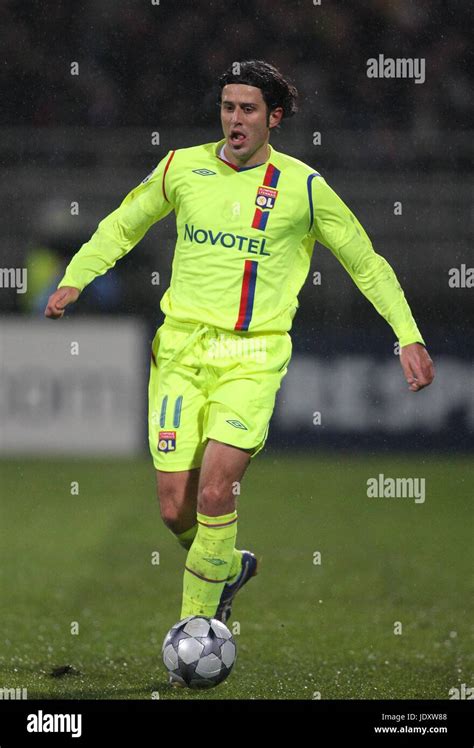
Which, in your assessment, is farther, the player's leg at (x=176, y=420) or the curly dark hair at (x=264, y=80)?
the player's leg at (x=176, y=420)

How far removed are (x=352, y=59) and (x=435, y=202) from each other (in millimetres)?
1361

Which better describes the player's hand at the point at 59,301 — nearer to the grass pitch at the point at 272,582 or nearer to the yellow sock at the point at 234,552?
the yellow sock at the point at 234,552

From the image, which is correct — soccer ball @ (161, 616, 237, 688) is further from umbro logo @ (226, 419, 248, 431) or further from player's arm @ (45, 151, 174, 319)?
player's arm @ (45, 151, 174, 319)

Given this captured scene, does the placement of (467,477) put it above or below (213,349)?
below

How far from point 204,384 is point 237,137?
0.97 meters

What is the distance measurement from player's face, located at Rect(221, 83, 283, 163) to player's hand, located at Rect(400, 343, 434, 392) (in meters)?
0.99

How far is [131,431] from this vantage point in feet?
34.2

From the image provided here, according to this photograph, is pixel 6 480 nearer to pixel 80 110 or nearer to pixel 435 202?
pixel 80 110

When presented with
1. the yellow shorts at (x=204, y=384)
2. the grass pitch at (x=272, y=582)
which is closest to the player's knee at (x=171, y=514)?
the yellow shorts at (x=204, y=384)

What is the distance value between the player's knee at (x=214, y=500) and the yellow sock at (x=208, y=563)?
3cm

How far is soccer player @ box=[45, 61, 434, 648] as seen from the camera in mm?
4867

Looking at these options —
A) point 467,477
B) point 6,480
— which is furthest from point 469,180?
point 6,480

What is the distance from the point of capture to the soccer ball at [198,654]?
4.64 metres

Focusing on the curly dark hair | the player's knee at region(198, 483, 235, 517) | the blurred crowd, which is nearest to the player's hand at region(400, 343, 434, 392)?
the player's knee at region(198, 483, 235, 517)
